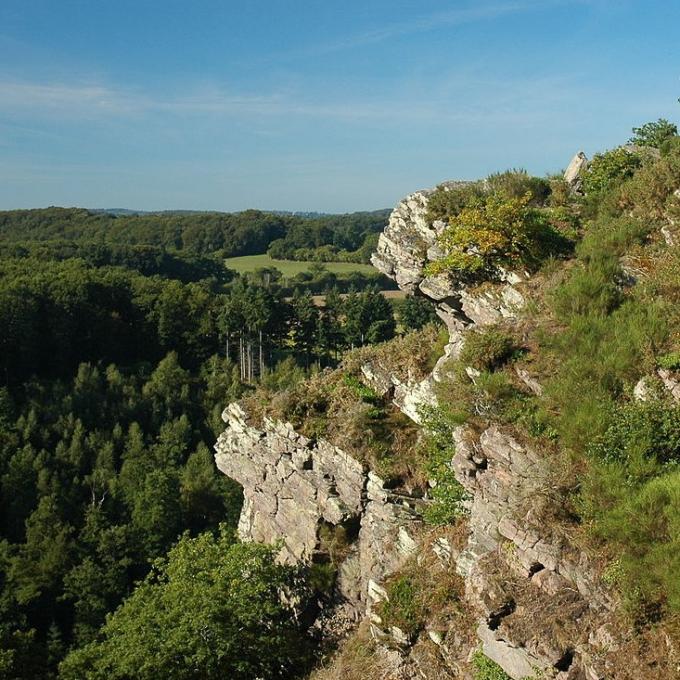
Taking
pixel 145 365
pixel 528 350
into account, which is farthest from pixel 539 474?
pixel 145 365

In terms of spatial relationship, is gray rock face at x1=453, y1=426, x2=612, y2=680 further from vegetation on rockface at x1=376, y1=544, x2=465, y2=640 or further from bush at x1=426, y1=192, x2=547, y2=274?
bush at x1=426, y1=192, x2=547, y2=274

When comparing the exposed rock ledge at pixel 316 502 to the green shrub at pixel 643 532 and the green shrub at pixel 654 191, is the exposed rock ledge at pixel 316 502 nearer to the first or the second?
the green shrub at pixel 643 532

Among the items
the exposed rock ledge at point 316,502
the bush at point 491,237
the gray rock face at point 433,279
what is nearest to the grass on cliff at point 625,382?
the bush at point 491,237

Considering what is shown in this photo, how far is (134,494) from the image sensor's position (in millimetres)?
34594

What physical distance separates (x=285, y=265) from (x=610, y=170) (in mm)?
90347

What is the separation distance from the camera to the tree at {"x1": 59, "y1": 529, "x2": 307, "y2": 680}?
14172mm

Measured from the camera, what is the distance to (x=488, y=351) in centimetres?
1238

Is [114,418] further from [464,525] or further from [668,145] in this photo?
[668,145]

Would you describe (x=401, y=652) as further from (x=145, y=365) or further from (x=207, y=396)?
(x=145, y=365)

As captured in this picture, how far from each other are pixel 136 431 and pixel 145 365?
14787 mm

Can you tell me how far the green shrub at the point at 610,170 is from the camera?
17328 mm

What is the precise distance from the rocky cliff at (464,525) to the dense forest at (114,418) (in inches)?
81.5

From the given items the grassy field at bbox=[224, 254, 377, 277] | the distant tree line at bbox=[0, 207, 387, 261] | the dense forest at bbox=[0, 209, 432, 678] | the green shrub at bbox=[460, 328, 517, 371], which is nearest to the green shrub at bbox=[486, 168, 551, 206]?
the green shrub at bbox=[460, 328, 517, 371]

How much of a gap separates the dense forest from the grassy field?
33.9 metres
